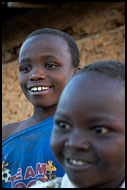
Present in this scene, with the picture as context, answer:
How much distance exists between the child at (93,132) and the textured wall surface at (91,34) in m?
2.82

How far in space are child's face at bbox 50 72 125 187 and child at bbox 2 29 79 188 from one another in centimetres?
56

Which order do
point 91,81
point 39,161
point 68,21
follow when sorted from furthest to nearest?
point 68,21
point 39,161
point 91,81

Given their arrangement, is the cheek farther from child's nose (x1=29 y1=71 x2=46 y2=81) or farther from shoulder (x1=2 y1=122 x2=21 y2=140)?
shoulder (x1=2 y1=122 x2=21 y2=140)

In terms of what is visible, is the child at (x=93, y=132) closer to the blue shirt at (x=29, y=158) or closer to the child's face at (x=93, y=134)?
the child's face at (x=93, y=134)

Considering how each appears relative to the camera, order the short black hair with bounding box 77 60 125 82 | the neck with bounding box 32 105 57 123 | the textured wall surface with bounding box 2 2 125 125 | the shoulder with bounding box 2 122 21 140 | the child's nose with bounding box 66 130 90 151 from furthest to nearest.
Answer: the textured wall surface with bounding box 2 2 125 125, the shoulder with bounding box 2 122 21 140, the neck with bounding box 32 105 57 123, the short black hair with bounding box 77 60 125 82, the child's nose with bounding box 66 130 90 151

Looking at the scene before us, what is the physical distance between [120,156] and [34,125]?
874mm

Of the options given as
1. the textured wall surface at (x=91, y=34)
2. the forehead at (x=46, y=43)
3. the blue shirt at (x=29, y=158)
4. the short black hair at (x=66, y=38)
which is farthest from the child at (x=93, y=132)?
the textured wall surface at (x=91, y=34)

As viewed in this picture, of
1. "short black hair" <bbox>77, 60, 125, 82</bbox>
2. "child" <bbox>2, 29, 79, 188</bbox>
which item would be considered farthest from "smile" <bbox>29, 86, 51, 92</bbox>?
"short black hair" <bbox>77, 60, 125, 82</bbox>

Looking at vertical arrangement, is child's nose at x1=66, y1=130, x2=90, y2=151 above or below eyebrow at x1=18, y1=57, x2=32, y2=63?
below

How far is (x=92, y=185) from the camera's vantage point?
1057 millimetres

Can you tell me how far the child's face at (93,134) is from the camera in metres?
1.01

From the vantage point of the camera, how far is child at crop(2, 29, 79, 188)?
1.64m

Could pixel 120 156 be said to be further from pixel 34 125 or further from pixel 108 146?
pixel 34 125

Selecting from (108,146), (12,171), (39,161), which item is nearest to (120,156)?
(108,146)
